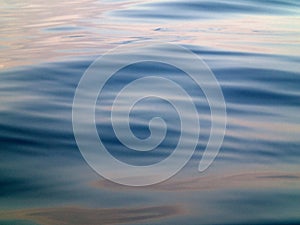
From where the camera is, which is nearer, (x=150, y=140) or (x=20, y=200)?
(x=20, y=200)

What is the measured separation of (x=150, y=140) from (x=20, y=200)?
0.81 m

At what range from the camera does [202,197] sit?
2018mm

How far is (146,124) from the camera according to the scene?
2.79 metres

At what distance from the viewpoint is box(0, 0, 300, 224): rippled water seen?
1.93m

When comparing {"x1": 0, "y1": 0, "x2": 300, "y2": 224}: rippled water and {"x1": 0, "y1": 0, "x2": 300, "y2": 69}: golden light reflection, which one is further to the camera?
{"x1": 0, "y1": 0, "x2": 300, "y2": 69}: golden light reflection

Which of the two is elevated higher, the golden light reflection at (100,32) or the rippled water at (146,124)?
the golden light reflection at (100,32)

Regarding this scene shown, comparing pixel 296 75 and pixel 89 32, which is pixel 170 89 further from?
pixel 89 32

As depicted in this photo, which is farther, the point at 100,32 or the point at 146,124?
the point at 100,32

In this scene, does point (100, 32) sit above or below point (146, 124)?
above

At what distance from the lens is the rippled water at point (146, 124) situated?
193cm

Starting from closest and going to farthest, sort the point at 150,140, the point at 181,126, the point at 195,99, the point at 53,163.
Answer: the point at 53,163, the point at 150,140, the point at 181,126, the point at 195,99

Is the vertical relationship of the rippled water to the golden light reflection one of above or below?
below

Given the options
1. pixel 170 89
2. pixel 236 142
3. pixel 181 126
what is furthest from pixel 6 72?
pixel 236 142

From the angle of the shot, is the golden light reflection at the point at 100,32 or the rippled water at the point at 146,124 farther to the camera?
the golden light reflection at the point at 100,32
